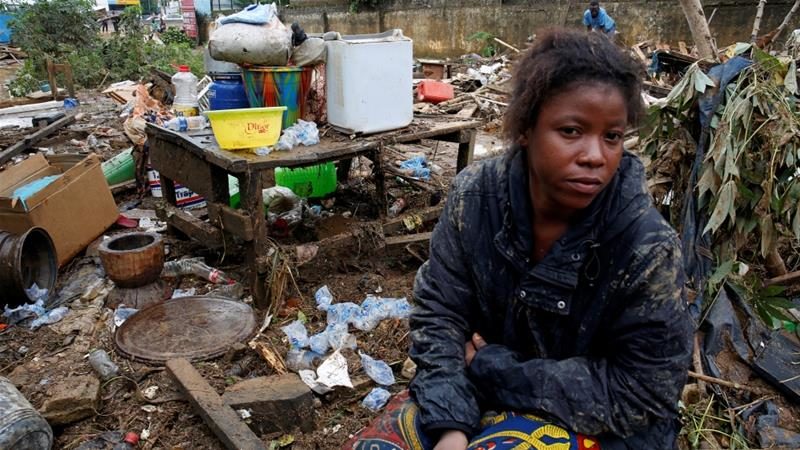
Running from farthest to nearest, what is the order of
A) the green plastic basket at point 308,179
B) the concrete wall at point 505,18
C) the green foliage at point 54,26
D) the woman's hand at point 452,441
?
the green foliage at point 54,26 < the concrete wall at point 505,18 < the green plastic basket at point 308,179 < the woman's hand at point 452,441

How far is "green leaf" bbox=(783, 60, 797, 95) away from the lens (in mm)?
2506

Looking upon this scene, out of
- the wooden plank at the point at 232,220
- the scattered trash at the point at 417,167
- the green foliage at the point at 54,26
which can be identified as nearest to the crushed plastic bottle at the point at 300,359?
the wooden plank at the point at 232,220

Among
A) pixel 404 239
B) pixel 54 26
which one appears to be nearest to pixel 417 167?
pixel 404 239

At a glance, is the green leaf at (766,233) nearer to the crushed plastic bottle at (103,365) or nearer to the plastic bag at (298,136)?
the plastic bag at (298,136)

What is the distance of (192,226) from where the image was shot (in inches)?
154

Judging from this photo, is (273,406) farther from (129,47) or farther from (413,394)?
(129,47)

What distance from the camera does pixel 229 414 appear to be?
239 cm

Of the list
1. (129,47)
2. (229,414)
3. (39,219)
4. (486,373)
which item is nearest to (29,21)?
(129,47)

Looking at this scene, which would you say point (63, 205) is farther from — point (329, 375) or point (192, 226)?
point (329, 375)

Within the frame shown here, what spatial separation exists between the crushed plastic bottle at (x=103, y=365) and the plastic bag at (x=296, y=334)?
0.89 meters

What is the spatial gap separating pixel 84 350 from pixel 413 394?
2.35 meters

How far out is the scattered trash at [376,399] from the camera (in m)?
2.67

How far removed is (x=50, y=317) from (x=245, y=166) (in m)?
1.61

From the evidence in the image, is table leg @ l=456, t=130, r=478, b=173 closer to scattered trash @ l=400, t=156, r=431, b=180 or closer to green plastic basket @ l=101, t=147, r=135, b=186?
scattered trash @ l=400, t=156, r=431, b=180
